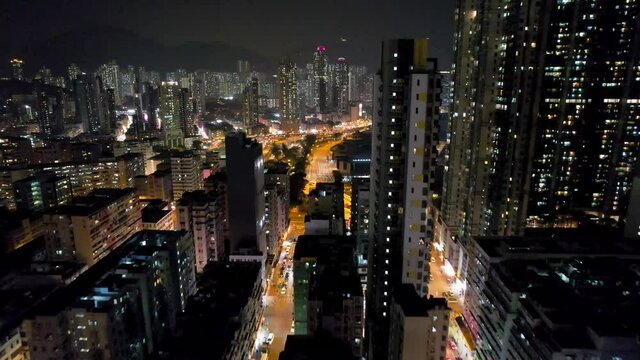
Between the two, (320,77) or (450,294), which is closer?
(450,294)

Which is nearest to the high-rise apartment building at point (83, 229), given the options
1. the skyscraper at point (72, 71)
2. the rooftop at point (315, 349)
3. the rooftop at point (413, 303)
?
the rooftop at point (315, 349)

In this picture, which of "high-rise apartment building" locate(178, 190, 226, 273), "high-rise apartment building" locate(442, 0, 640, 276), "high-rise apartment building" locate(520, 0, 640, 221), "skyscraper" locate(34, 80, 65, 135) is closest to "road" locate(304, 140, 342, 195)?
"high-rise apartment building" locate(178, 190, 226, 273)

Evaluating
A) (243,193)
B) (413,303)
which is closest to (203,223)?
(243,193)

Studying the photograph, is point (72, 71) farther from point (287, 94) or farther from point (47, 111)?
point (287, 94)

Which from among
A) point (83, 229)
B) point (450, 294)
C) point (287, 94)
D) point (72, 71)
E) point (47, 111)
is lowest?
point (450, 294)

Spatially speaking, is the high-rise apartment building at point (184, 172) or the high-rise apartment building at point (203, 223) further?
the high-rise apartment building at point (184, 172)

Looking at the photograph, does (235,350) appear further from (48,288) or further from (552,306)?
(48,288)

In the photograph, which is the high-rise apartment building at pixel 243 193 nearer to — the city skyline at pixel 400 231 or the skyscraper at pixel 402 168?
the city skyline at pixel 400 231
